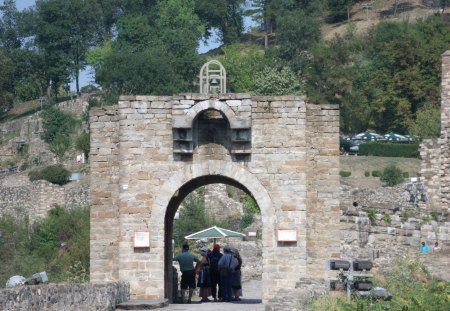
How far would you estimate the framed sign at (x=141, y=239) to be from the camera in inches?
1270

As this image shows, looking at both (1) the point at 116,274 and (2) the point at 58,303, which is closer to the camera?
(2) the point at 58,303

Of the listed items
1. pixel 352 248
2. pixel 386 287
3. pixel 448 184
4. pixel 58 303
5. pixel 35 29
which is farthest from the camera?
pixel 35 29

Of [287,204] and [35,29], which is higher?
[35,29]

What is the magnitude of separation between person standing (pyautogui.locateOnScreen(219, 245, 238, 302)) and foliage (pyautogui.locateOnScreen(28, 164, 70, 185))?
179ft

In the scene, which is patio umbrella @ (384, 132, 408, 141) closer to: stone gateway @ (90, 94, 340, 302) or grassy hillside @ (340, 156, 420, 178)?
grassy hillside @ (340, 156, 420, 178)

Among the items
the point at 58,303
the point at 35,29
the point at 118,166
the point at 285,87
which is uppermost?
the point at 35,29

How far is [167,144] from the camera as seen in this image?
3225 cm

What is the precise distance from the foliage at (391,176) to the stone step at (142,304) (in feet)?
130

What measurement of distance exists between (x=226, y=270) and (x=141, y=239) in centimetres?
318

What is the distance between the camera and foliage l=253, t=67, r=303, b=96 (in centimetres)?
8938

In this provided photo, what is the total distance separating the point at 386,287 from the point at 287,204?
3584mm

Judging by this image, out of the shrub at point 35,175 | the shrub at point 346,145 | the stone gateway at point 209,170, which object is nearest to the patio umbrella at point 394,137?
the shrub at point 346,145

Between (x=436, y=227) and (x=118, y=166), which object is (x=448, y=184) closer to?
(x=436, y=227)

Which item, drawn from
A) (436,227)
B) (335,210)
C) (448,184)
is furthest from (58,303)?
(448,184)
